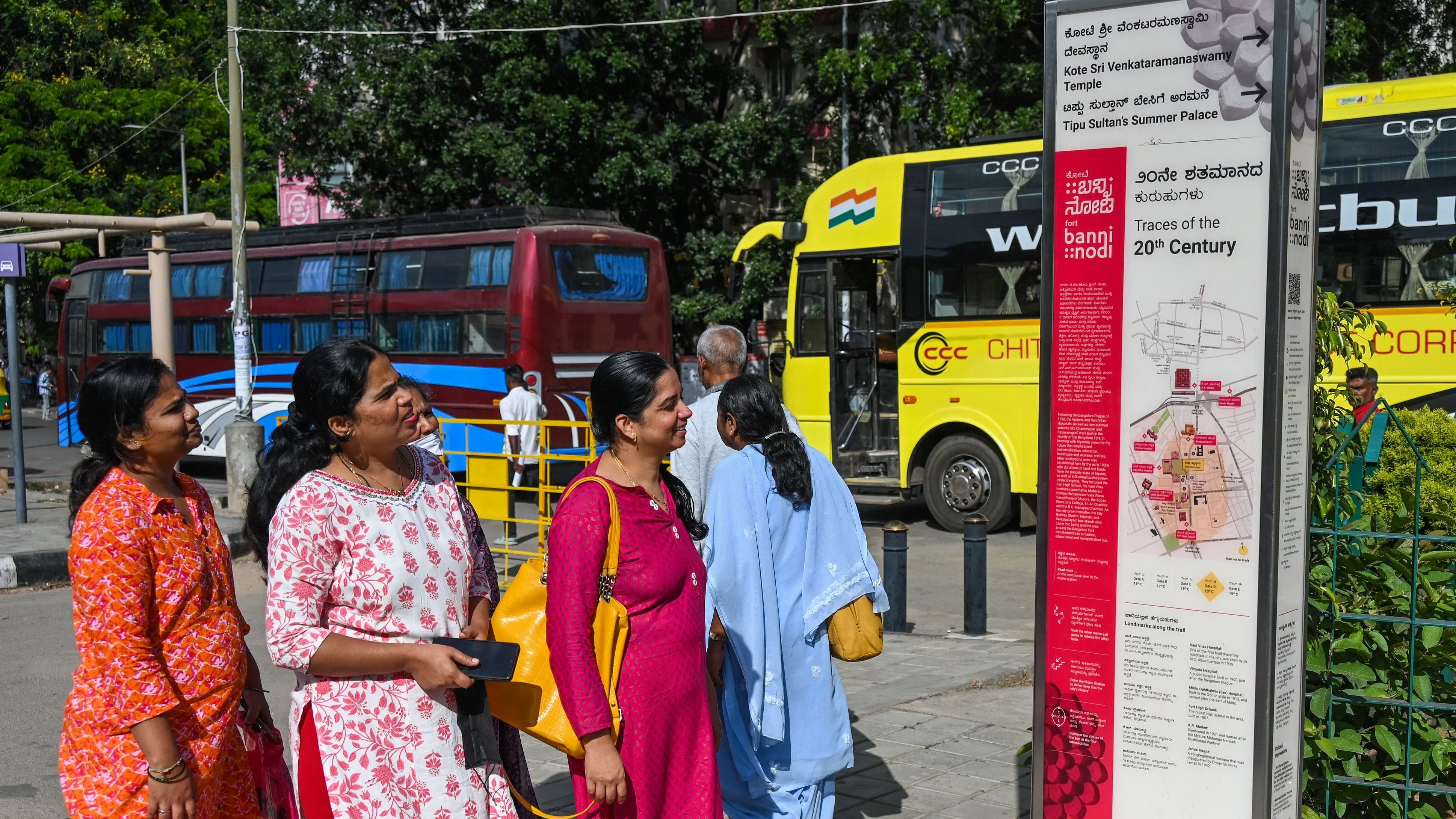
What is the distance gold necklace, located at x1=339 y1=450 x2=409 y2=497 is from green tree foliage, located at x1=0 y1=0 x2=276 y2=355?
28.1 metres

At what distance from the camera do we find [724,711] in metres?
4.06

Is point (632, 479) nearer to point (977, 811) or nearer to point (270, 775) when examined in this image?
point (270, 775)

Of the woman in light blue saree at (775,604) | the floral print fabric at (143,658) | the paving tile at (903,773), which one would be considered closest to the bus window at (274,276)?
the paving tile at (903,773)

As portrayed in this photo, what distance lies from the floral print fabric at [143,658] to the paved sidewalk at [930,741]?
213 cm

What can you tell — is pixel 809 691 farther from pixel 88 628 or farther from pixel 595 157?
pixel 595 157

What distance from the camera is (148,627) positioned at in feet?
9.82

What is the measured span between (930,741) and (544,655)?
126 inches

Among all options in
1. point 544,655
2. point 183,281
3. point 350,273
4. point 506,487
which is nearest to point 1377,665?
point 544,655

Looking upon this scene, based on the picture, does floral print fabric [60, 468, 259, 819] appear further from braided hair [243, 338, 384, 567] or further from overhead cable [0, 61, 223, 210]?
overhead cable [0, 61, 223, 210]

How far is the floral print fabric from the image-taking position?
9.64 feet

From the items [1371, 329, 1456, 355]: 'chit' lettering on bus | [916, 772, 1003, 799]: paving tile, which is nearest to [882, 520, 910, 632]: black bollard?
[916, 772, 1003, 799]: paving tile

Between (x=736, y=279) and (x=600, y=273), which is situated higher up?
(x=600, y=273)

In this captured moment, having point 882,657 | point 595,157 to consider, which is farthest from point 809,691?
point 595,157

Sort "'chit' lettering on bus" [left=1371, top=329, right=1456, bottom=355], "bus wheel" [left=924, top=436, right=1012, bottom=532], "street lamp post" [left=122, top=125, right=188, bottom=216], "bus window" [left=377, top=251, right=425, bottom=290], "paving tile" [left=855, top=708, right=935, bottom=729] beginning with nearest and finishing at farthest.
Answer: "paving tile" [left=855, top=708, right=935, bottom=729] → "'chit' lettering on bus" [left=1371, top=329, right=1456, bottom=355] → "bus wheel" [left=924, top=436, right=1012, bottom=532] → "bus window" [left=377, top=251, right=425, bottom=290] → "street lamp post" [left=122, top=125, right=188, bottom=216]
